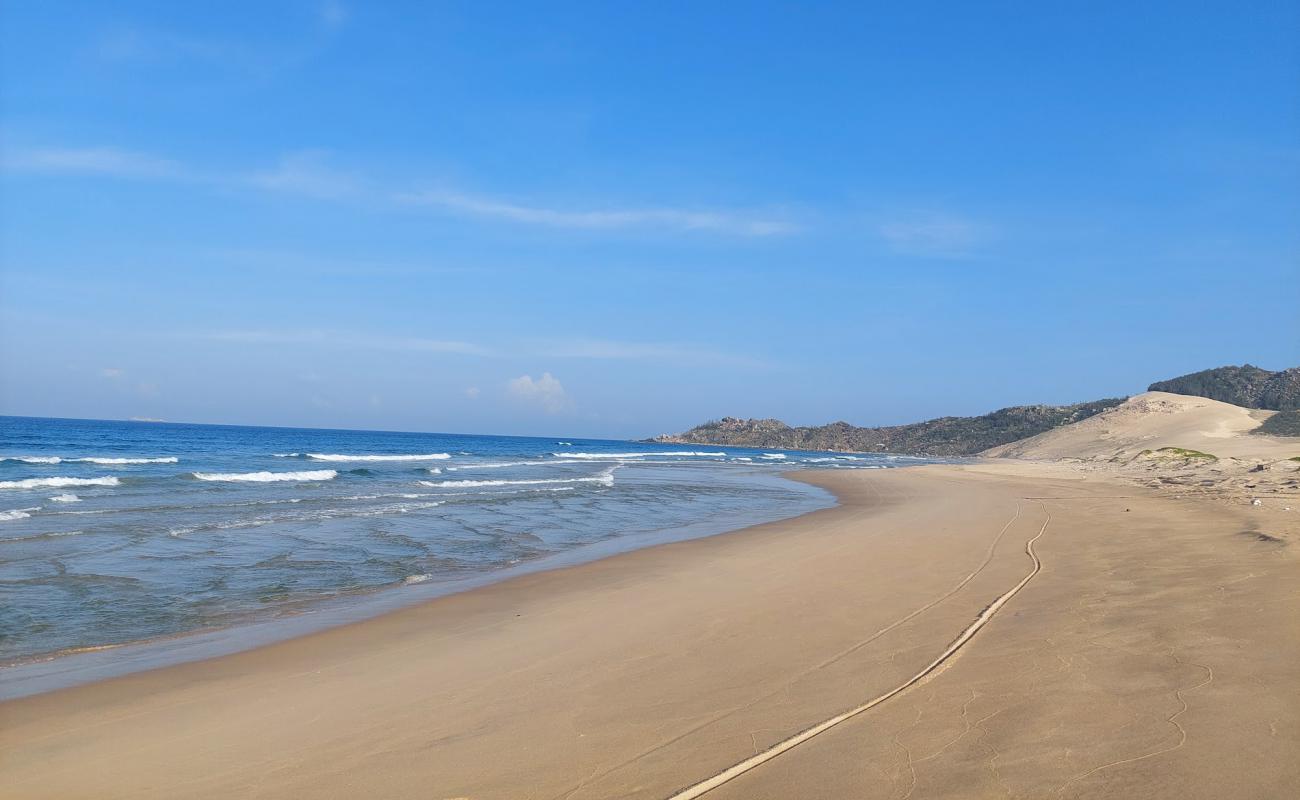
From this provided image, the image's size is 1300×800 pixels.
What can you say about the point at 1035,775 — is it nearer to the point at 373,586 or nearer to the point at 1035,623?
the point at 1035,623

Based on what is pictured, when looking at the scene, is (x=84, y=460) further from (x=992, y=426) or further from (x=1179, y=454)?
(x=992, y=426)

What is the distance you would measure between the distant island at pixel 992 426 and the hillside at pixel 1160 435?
398 centimetres

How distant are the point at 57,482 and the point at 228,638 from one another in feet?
76.2

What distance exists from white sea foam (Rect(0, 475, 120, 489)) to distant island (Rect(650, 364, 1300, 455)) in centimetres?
6055

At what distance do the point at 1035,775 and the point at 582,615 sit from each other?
18.0ft

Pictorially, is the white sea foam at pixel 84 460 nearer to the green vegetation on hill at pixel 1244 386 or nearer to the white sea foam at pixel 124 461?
the white sea foam at pixel 124 461

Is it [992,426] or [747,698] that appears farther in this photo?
[992,426]

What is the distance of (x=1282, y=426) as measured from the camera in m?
47.8

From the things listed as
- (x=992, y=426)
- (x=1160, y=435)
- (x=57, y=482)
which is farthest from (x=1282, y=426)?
(x=57, y=482)

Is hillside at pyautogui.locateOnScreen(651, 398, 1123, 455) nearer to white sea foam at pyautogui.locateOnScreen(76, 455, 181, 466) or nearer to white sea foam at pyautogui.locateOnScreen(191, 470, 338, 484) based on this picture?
white sea foam at pyautogui.locateOnScreen(191, 470, 338, 484)

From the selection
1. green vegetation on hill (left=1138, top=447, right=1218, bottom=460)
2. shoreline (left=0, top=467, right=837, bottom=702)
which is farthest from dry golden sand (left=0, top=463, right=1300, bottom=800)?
green vegetation on hill (left=1138, top=447, right=1218, bottom=460)

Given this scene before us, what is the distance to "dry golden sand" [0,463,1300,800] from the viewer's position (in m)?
3.96

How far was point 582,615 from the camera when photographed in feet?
27.9

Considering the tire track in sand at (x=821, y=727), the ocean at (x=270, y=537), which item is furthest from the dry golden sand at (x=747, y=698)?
the ocean at (x=270, y=537)
